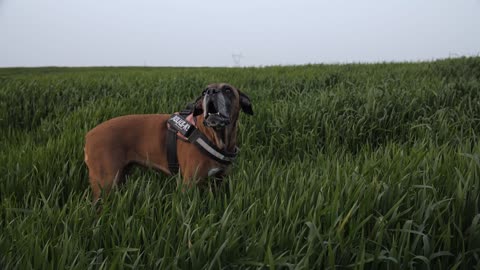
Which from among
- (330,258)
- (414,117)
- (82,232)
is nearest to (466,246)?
(330,258)

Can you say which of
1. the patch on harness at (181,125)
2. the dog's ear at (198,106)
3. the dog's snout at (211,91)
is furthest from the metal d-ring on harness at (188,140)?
the dog's snout at (211,91)

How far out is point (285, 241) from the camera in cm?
221

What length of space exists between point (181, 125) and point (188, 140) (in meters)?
0.14

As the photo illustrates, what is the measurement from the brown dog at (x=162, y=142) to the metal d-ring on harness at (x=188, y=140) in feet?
0.04

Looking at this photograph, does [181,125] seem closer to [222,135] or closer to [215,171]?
[222,135]

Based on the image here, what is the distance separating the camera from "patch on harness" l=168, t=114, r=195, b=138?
11.0ft

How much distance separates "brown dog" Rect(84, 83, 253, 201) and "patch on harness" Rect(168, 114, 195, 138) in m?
0.02

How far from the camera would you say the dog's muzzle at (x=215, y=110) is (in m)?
3.12

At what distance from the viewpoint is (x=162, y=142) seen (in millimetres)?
3576

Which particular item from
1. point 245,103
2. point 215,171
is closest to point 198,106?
point 245,103

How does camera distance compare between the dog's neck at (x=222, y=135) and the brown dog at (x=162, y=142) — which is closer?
the brown dog at (x=162, y=142)

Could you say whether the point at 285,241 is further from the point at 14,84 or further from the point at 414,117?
the point at 14,84

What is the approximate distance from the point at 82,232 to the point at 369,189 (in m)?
1.82

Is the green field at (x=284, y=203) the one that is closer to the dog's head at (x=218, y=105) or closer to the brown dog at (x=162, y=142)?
the brown dog at (x=162, y=142)
